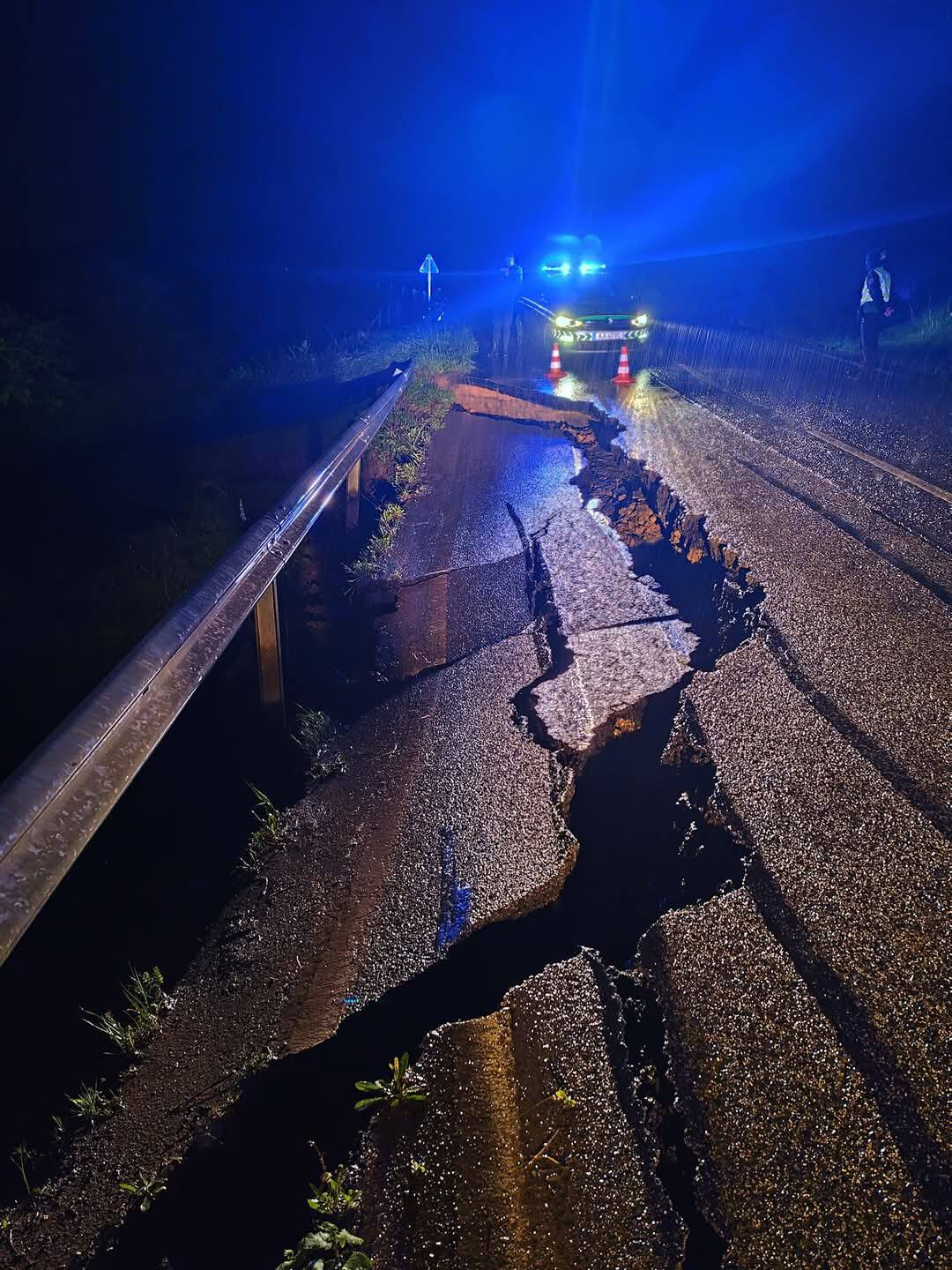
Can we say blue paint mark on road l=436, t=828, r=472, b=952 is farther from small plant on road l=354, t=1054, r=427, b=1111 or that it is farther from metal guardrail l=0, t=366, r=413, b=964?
metal guardrail l=0, t=366, r=413, b=964

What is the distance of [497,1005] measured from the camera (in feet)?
6.84

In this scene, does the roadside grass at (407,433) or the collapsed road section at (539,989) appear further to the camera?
the roadside grass at (407,433)

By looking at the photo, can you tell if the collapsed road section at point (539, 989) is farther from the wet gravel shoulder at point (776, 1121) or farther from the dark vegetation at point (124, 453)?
the dark vegetation at point (124, 453)

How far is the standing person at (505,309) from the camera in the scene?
14370 mm

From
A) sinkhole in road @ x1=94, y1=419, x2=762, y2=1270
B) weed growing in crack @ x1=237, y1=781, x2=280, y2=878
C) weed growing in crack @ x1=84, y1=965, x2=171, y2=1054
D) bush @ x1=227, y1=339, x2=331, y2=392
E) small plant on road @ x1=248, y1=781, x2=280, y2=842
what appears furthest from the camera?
bush @ x1=227, y1=339, x2=331, y2=392

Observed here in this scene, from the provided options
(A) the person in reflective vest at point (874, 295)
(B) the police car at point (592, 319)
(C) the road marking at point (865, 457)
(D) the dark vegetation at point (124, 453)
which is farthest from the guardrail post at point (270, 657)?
(A) the person in reflective vest at point (874, 295)

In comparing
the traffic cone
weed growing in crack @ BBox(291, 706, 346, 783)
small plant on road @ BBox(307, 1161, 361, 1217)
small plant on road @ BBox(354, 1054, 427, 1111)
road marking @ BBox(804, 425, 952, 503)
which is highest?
the traffic cone

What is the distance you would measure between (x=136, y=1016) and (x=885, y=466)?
7110 mm

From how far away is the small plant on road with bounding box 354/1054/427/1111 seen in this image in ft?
5.85

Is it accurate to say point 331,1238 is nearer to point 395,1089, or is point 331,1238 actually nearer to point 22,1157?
point 395,1089

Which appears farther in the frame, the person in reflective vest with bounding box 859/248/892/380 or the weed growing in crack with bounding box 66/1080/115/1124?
the person in reflective vest with bounding box 859/248/892/380

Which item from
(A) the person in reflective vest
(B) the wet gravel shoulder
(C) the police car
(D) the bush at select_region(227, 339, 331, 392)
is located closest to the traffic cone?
(C) the police car

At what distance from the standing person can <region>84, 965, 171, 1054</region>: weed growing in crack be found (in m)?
11.8

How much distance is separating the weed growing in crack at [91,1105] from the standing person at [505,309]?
12.2m
